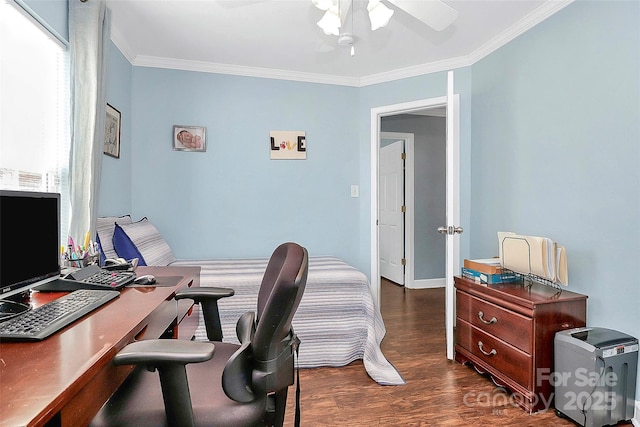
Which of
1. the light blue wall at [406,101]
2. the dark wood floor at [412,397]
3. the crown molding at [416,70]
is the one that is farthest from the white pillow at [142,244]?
the crown molding at [416,70]

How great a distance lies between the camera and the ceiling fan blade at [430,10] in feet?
5.68

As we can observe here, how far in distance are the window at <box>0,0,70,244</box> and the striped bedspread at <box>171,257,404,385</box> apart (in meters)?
1.09

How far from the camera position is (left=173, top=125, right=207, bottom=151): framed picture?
3.35 m

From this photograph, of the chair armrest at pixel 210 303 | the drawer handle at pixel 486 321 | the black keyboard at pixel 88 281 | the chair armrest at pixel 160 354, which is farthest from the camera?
the drawer handle at pixel 486 321

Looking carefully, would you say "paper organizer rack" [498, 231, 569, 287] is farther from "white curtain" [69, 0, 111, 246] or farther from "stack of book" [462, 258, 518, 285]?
"white curtain" [69, 0, 111, 246]

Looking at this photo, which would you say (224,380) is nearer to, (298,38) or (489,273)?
(489,273)

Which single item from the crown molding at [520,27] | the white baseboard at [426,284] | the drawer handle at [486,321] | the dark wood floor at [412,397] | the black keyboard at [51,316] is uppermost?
the crown molding at [520,27]

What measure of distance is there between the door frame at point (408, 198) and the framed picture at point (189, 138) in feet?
8.26

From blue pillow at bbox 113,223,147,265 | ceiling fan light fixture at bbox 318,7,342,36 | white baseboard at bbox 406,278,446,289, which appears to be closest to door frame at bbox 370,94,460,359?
white baseboard at bbox 406,278,446,289

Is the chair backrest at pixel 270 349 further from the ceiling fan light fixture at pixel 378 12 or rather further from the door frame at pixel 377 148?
the door frame at pixel 377 148

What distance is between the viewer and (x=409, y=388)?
224cm

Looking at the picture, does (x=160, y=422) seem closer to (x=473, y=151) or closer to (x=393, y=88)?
(x=473, y=151)

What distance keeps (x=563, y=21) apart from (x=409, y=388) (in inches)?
98.2

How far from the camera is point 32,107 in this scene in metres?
1.85
